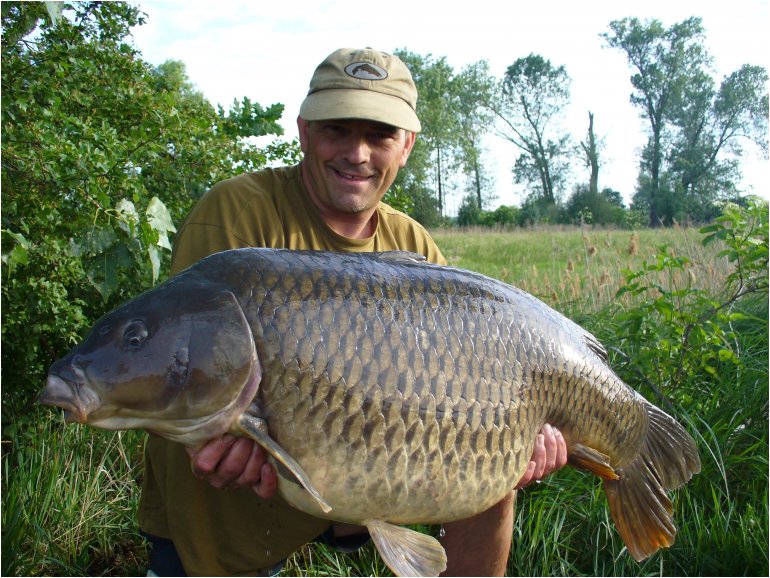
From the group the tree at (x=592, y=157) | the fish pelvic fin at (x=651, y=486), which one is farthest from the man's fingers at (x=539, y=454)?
the tree at (x=592, y=157)

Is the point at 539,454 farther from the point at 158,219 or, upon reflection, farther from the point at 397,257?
the point at 158,219

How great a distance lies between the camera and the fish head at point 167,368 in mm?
1233

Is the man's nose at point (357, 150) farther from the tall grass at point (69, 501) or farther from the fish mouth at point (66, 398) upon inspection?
the tall grass at point (69, 501)

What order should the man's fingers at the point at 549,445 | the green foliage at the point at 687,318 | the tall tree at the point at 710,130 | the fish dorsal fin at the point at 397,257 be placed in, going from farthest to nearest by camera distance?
the tall tree at the point at 710,130 < the green foliage at the point at 687,318 < the man's fingers at the point at 549,445 < the fish dorsal fin at the point at 397,257

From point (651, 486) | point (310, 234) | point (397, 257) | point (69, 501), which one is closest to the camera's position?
point (397, 257)

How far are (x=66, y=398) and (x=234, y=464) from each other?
37 centimetres

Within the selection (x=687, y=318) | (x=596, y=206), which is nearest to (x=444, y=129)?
(x=596, y=206)

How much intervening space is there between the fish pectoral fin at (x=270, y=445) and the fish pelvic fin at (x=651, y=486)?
0.90 metres

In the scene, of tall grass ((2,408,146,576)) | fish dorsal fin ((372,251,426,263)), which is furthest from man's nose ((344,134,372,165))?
tall grass ((2,408,146,576))

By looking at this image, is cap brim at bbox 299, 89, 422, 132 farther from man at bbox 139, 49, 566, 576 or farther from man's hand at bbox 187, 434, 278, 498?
man's hand at bbox 187, 434, 278, 498

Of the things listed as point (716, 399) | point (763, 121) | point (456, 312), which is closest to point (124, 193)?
point (456, 312)

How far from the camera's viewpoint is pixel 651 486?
70.6 inches

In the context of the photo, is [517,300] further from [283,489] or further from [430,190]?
[430,190]

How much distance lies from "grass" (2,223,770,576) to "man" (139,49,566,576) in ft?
1.20
